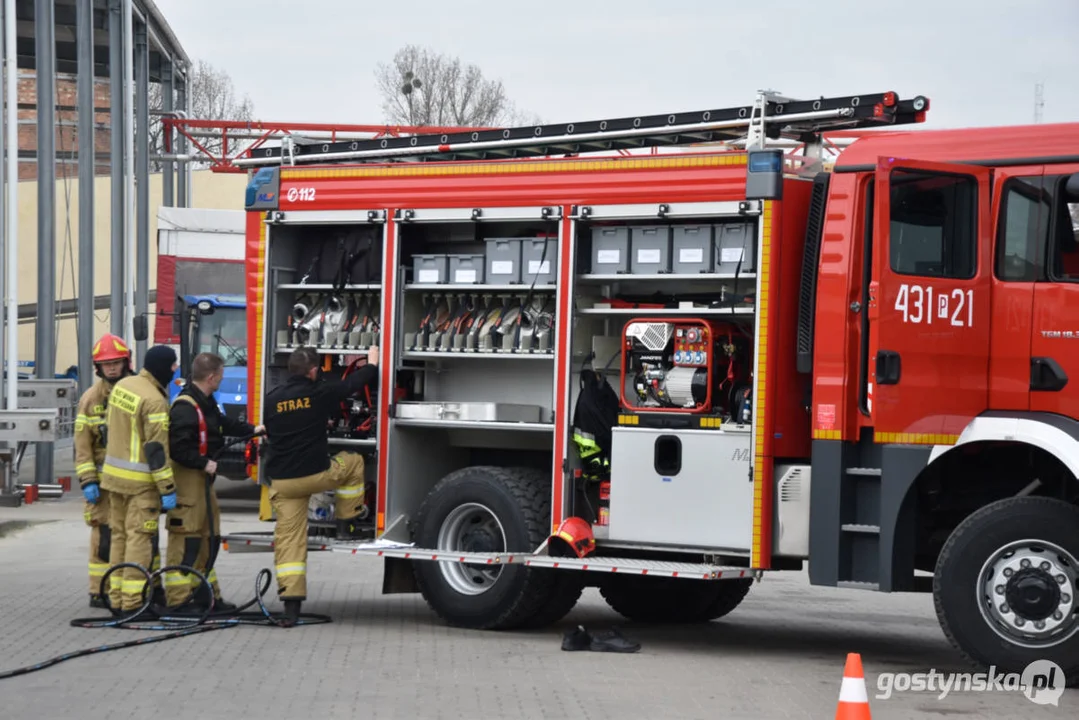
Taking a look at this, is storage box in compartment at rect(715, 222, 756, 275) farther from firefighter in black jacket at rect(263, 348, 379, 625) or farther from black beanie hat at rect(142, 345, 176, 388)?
black beanie hat at rect(142, 345, 176, 388)

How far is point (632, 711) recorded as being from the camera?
7.84 meters

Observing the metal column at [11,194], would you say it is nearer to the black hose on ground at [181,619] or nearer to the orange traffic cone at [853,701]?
the black hose on ground at [181,619]

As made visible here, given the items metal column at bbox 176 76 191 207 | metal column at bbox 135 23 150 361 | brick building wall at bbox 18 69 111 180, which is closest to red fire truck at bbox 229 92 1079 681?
metal column at bbox 135 23 150 361

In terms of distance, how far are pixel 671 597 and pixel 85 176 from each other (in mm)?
14919

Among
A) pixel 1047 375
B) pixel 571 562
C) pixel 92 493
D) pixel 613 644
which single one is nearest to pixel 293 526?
pixel 92 493

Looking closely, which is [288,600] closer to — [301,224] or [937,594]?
[301,224]

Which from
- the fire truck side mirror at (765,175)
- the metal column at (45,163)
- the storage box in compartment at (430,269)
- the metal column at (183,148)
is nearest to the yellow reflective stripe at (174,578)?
the storage box in compartment at (430,269)

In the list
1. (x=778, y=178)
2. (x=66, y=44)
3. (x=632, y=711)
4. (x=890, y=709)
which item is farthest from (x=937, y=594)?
(x=66, y=44)

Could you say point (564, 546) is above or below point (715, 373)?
below

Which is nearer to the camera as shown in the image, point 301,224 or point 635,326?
point 635,326

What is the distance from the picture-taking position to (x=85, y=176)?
23.8m

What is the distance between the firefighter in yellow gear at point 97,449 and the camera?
11672 mm

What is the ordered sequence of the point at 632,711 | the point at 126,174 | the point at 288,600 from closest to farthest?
the point at 632,711
the point at 288,600
the point at 126,174

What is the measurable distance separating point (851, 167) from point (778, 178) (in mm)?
469
